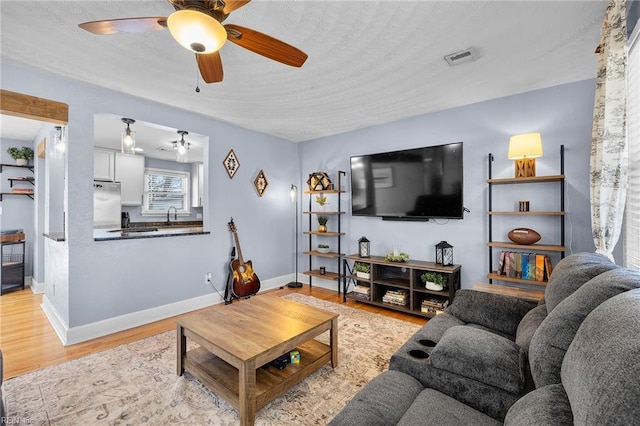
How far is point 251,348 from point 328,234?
8.91ft

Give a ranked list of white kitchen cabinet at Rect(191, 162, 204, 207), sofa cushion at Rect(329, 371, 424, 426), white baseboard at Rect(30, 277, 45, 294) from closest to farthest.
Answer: sofa cushion at Rect(329, 371, 424, 426), white baseboard at Rect(30, 277, 45, 294), white kitchen cabinet at Rect(191, 162, 204, 207)

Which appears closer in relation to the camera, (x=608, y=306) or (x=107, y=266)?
(x=608, y=306)

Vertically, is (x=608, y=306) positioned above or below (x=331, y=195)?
below

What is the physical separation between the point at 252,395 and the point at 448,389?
1.08 meters

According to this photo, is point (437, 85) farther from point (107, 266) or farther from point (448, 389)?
point (107, 266)

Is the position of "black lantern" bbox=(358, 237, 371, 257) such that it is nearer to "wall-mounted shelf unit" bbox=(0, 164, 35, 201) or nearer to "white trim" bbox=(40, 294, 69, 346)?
"white trim" bbox=(40, 294, 69, 346)

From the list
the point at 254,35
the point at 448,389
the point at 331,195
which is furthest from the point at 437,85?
the point at 448,389

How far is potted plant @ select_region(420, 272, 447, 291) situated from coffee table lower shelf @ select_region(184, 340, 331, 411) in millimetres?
1616

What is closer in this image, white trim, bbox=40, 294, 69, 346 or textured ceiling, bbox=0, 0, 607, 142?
textured ceiling, bbox=0, 0, 607, 142

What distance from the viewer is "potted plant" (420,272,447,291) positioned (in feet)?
10.8

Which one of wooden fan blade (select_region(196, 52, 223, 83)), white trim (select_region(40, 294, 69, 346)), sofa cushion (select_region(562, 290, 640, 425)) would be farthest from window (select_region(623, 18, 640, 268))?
white trim (select_region(40, 294, 69, 346))

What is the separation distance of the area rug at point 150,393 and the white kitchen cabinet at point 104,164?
391cm

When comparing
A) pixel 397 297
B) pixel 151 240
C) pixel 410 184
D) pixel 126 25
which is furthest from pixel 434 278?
pixel 126 25

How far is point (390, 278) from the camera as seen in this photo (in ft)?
12.8
